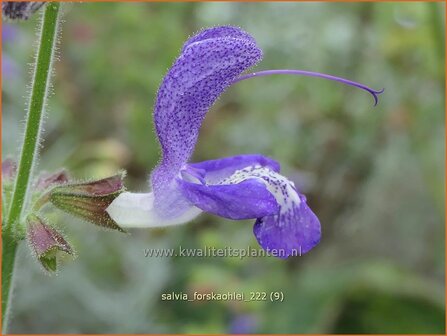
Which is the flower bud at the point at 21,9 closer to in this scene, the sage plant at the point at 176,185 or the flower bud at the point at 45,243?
the sage plant at the point at 176,185

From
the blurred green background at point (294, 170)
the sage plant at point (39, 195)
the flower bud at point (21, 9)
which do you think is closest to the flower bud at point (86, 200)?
the sage plant at point (39, 195)

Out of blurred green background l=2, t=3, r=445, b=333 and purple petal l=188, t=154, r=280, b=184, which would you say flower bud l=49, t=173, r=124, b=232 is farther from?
blurred green background l=2, t=3, r=445, b=333

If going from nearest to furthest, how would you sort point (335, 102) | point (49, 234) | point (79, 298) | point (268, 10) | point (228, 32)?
1. point (49, 234)
2. point (228, 32)
3. point (79, 298)
4. point (335, 102)
5. point (268, 10)

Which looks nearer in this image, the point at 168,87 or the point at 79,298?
the point at 168,87

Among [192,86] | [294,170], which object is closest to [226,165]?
[192,86]

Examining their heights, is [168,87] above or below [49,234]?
above

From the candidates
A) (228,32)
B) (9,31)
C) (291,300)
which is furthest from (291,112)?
(228,32)

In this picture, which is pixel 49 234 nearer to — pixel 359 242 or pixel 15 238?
pixel 15 238
